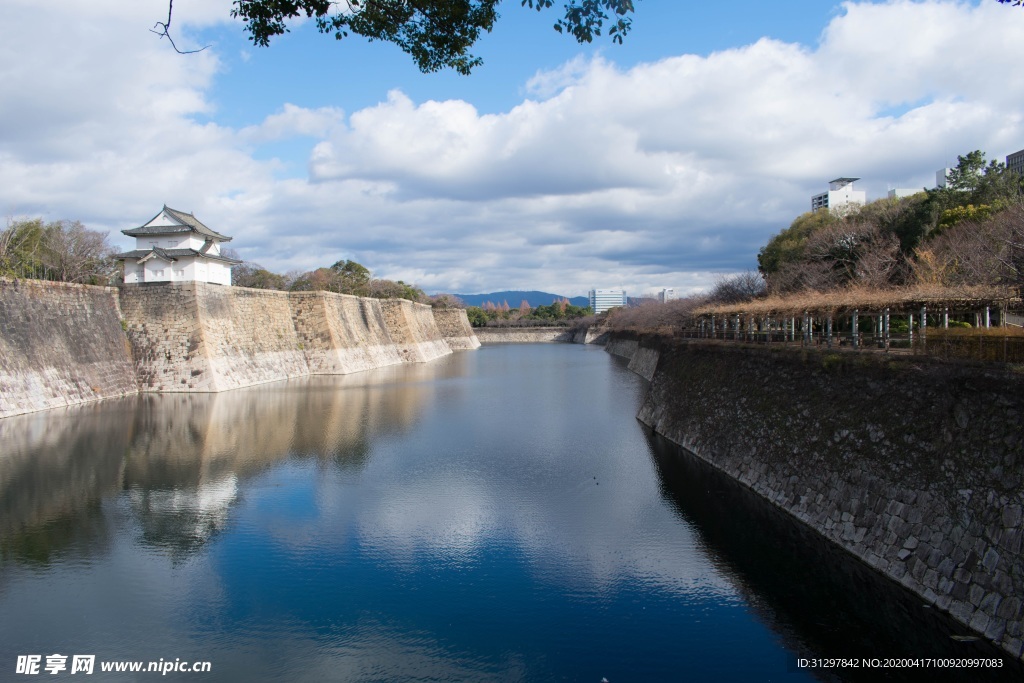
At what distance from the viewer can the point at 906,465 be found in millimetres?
7598

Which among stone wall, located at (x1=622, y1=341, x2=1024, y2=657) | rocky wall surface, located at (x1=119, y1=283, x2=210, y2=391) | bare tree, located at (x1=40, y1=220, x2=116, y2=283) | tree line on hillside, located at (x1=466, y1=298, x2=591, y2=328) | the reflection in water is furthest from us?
tree line on hillside, located at (x1=466, y1=298, x2=591, y2=328)

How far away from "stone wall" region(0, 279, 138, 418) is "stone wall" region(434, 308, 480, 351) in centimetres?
4235

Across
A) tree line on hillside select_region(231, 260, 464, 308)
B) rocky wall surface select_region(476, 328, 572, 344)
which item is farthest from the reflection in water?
rocky wall surface select_region(476, 328, 572, 344)

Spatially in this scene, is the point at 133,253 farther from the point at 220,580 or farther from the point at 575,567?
the point at 575,567

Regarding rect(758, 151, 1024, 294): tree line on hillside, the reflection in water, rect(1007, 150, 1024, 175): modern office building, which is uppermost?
rect(1007, 150, 1024, 175): modern office building

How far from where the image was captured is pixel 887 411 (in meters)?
8.62

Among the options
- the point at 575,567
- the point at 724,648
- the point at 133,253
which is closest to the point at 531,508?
the point at 575,567

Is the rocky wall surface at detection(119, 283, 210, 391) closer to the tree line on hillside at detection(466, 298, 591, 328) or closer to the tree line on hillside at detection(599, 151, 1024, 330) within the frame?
the tree line on hillside at detection(599, 151, 1024, 330)

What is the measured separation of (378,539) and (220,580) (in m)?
2.19

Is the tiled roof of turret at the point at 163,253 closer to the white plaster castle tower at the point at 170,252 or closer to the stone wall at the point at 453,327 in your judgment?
the white plaster castle tower at the point at 170,252

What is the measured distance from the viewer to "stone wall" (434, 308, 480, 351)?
6738 centimetres

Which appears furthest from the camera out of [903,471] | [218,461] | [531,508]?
[218,461]

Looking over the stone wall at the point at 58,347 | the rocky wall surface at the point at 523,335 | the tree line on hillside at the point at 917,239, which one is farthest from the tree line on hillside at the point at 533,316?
the tree line on hillside at the point at 917,239

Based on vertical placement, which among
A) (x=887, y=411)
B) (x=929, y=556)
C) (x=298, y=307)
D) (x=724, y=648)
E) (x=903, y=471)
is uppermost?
(x=298, y=307)
